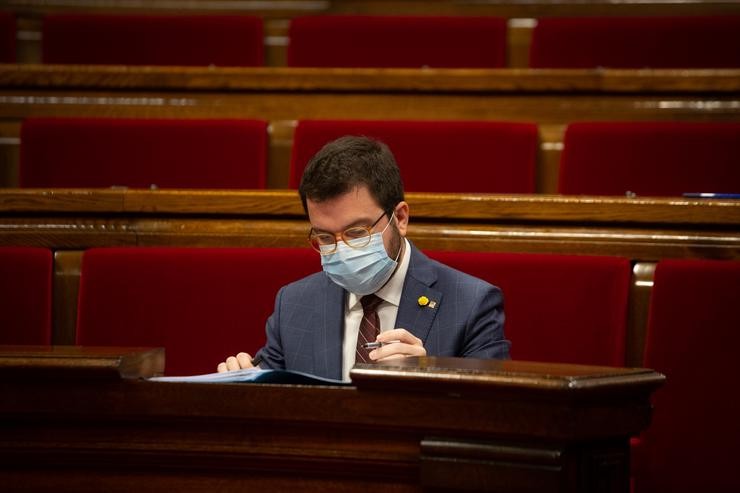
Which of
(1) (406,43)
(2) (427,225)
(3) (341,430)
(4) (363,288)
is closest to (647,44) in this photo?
(1) (406,43)

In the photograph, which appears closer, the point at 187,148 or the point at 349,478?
the point at 349,478

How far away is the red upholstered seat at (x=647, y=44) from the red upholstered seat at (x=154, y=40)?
27 centimetres

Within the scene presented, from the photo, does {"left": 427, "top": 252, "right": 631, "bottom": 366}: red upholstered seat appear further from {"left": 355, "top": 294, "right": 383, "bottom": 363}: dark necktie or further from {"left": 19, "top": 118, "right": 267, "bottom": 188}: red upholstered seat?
{"left": 19, "top": 118, "right": 267, "bottom": 188}: red upholstered seat

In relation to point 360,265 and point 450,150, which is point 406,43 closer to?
point 450,150

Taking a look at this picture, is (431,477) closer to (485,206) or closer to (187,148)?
(485,206)

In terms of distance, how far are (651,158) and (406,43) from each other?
293mm

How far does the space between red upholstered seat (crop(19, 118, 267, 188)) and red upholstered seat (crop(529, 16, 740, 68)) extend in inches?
11.7

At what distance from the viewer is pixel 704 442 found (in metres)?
0.48

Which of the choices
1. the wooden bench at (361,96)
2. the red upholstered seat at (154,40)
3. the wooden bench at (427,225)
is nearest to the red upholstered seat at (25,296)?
the wooden bench at (427,225)

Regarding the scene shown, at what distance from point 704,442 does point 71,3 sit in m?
0.83

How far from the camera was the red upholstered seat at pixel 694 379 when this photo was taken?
18.8 inches

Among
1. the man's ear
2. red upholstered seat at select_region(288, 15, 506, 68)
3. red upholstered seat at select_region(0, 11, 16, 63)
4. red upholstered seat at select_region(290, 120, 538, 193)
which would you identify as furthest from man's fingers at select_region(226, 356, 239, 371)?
red upholstered seat at select_region(0, 11, 16, 63)

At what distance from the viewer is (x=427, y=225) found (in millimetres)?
558

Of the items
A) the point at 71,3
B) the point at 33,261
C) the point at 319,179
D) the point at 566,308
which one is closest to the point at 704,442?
the point at 566,308
